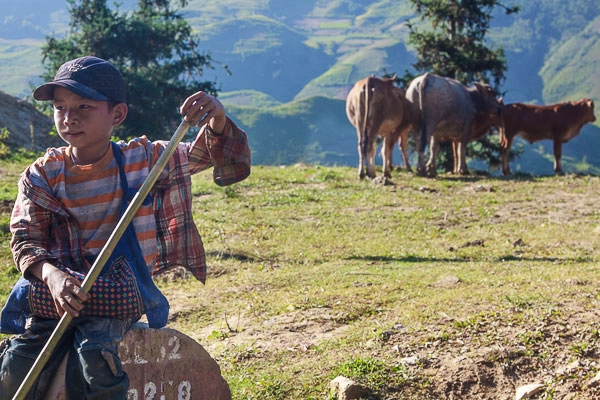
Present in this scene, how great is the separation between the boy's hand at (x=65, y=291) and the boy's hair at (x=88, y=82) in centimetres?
85

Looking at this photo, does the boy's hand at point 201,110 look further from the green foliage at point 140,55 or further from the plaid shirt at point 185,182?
the green foliage at point 140,55

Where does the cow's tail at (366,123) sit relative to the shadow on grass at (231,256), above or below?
above

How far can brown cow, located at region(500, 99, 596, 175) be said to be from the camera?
65.8ft

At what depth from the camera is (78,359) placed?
3631 mm

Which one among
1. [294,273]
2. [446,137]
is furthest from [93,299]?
[446,137]

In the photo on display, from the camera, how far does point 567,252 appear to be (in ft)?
31.6

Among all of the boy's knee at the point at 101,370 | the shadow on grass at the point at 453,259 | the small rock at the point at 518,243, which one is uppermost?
the boy's knee at the point at 101,370

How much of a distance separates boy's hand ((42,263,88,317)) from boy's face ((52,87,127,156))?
25.6 inches

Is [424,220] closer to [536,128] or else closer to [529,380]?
[529,380]

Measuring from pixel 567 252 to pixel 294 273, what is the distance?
3.43 meters

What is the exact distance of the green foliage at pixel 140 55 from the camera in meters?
28.8

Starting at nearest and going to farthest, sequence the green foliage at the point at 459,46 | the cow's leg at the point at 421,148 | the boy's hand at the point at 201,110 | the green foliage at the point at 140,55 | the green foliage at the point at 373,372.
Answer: the boy's hand at the point at 201,110, the green foliage at the point at 373,372, the cow's leg at the point at 421,148, the green foliage at the point at 459,46, the green foliage at the point at 140,55

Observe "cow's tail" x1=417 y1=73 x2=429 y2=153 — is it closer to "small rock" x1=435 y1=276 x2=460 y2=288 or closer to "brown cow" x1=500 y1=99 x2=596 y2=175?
"brown cow" x1=500 y1=99 x2=596 y2=175

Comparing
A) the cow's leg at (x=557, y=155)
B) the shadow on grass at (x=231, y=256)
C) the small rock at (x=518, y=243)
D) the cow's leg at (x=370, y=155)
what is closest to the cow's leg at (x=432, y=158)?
the cow's leg at (x=370, y=155)
